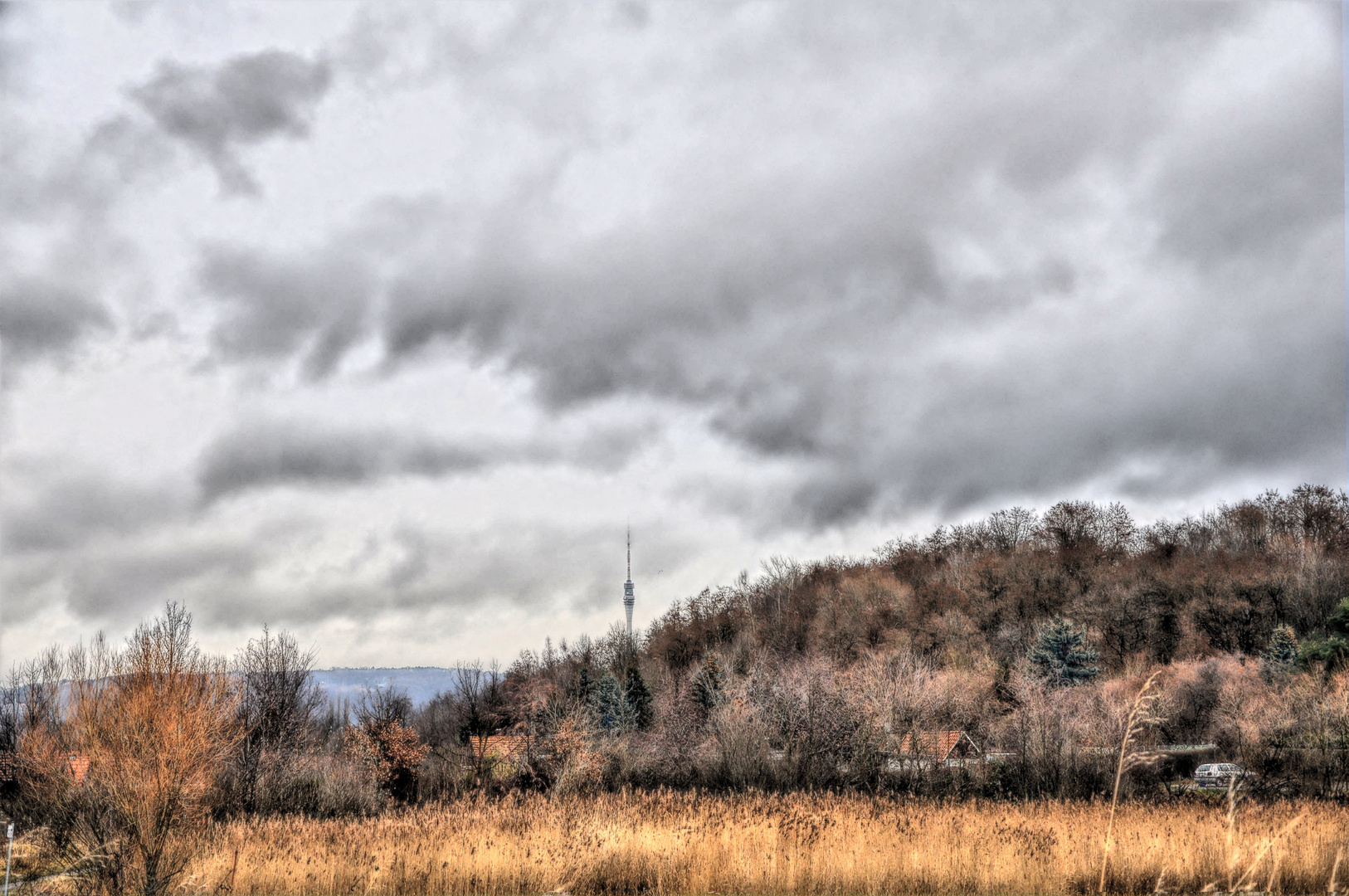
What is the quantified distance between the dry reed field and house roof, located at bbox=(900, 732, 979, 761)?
10206mm

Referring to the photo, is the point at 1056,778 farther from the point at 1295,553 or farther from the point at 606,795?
the point at 1295,553

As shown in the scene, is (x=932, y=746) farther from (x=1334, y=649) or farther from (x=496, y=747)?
(x=496, y=747)

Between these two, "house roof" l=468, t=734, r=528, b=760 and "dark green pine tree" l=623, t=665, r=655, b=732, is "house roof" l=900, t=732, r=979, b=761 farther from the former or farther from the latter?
"dark green pine tree" l=623, t=665, r=655, b=732

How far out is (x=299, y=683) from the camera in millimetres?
34250

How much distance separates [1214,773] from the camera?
112 ft

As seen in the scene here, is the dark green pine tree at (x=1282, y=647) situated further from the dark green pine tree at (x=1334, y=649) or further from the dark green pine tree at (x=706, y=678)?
the dark green pine tree at (x=706, y=678)

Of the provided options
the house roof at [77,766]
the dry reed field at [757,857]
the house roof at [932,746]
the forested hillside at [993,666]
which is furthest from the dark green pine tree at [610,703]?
the dry reed field at [757,857]

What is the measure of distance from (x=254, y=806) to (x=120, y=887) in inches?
548

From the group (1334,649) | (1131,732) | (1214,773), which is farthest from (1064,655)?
(1131,732)

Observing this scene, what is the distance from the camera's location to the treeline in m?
12.0

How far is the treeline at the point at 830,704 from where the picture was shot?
12.0m

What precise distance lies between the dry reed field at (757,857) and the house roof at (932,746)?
1021 centimetres

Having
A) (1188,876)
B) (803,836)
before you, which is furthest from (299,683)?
(1188,876)

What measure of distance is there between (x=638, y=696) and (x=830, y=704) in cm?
3950
